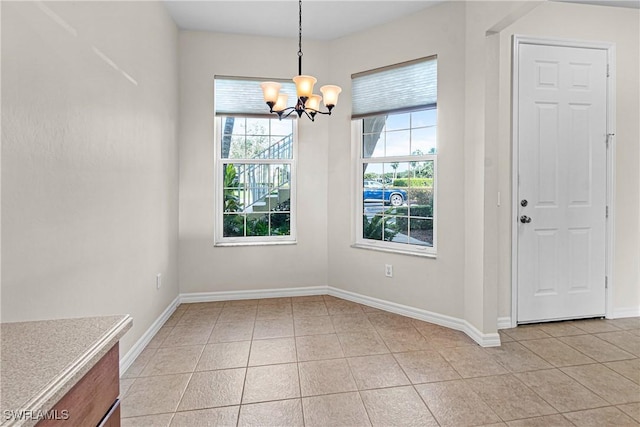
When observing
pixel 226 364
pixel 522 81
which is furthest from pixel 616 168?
pixel 226 364

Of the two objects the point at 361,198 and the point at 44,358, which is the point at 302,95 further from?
the point at 44,358

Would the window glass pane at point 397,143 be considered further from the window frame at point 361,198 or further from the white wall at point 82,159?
the white wall at point 82,159

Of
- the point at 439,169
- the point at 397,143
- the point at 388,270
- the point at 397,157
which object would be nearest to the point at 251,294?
the point at 388,270

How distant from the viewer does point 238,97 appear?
3.70 m

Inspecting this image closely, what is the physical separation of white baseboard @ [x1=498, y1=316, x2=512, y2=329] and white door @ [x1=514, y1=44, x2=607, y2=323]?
0.14 metres

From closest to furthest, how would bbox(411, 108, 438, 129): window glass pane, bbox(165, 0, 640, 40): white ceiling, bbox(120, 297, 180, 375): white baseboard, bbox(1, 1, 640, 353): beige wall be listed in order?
bbox(1, 1, 640, 353): beige wall < bbox(120, 297, 180, 375): white baseboard < bbox(165, 0, 640, 40): white ceiling < bbox(411, 108, 438, 129): window glass pane

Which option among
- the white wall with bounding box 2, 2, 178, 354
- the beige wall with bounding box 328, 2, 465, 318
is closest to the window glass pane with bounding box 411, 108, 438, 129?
the beige wall with bounding box 328, 2, 465, 318

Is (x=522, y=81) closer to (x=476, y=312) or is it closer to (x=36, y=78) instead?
(x=476, y=312)

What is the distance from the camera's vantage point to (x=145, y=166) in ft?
8.63

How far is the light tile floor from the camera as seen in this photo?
1.85 meters

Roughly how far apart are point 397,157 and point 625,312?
2.66 meters

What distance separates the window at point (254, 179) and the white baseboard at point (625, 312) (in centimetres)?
329

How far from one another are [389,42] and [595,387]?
323 centimetres

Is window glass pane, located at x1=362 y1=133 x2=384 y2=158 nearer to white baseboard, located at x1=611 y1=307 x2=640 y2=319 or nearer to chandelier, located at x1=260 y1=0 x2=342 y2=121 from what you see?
chandelier, located at x1=260 y1=0 x2=342 y2=121
